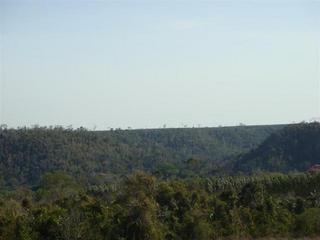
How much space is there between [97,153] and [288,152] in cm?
2482

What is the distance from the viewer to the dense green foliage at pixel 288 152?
6051 cm

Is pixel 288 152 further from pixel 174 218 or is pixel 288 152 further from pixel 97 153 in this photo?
pixel 174 218

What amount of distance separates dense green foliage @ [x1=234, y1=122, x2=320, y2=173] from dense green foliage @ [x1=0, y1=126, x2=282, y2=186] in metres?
4.71

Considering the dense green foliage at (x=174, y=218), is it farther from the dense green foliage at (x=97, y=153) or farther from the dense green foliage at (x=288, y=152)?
the dense green foliage at (x=288, y=152)

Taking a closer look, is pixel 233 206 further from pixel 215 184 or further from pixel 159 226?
pixel 215 184

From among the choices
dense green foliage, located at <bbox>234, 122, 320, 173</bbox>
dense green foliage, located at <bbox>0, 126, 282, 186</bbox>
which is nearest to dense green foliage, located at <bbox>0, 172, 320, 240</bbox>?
dense green foliage, located at <bbox>0, 126, 282, 186</bbox>

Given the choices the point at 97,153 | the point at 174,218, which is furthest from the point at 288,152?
the point at 174,218

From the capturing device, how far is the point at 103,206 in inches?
773

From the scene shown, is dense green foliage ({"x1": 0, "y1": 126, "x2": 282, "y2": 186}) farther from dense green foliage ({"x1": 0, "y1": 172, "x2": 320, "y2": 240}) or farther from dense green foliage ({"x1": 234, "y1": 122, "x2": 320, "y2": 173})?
dense green foliage ({"x1": 0, "y1": 172, "x2": 320, "y2": 240})

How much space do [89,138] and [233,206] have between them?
60386mm

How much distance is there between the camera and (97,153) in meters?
74.9

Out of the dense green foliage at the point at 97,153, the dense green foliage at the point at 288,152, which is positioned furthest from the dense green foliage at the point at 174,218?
the dense green foliage at the point at 288,152

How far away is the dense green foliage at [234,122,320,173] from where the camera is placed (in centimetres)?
6051

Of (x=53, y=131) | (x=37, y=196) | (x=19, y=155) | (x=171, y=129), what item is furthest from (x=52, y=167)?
(x=171, y=129)
